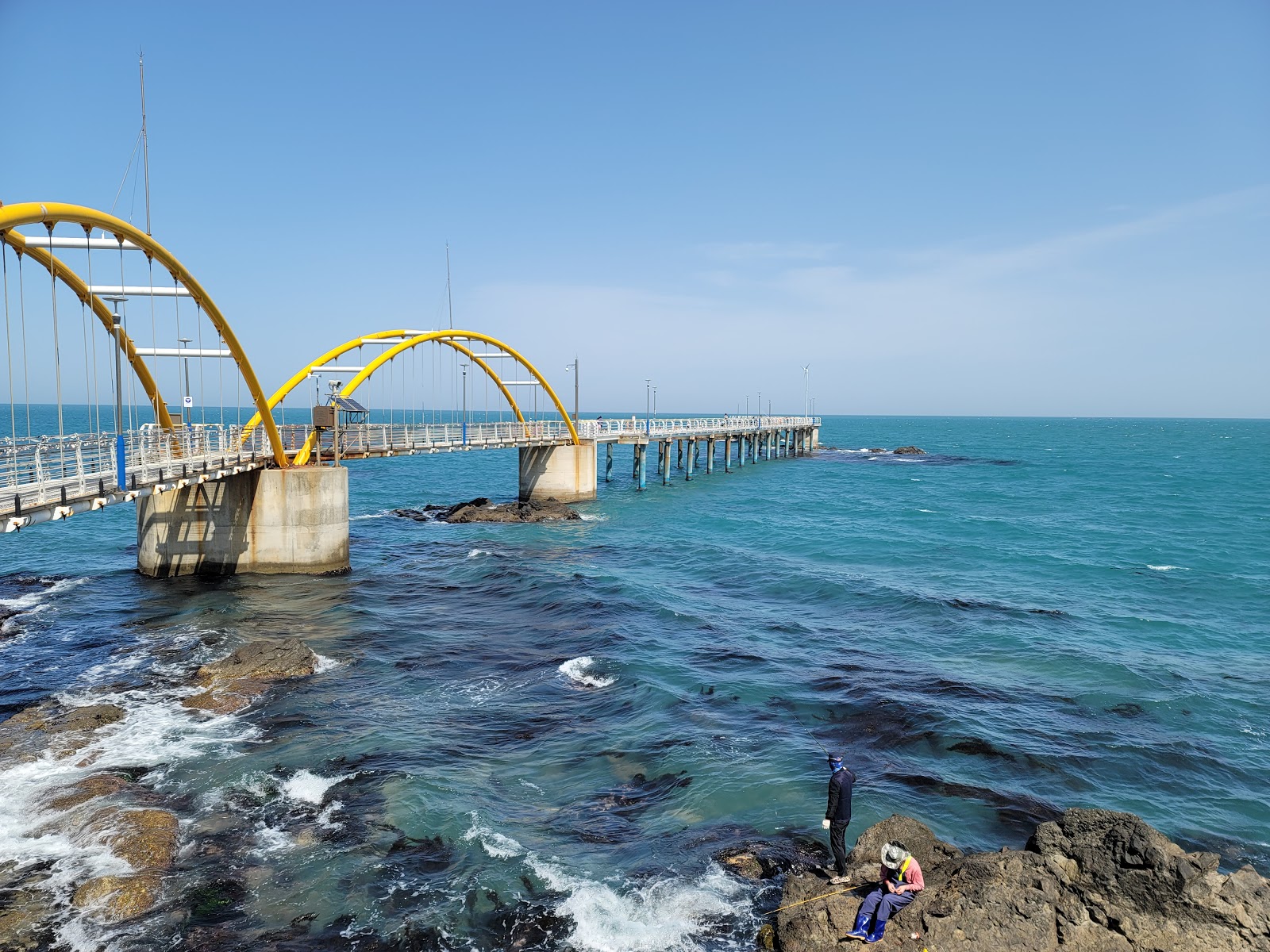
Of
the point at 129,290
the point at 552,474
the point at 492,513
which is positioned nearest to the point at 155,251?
the point at 129,290

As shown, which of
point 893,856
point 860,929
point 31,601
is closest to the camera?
point 860,929

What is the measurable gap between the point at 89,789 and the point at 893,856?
1250cm

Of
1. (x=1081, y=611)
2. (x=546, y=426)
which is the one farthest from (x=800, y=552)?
(x=546, y=426)

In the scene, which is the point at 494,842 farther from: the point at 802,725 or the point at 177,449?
the point at 177,449

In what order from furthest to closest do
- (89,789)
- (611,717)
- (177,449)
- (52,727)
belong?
(177,449)
(611,717)
(52,727)
(89,789)

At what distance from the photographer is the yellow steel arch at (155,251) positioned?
605 inches

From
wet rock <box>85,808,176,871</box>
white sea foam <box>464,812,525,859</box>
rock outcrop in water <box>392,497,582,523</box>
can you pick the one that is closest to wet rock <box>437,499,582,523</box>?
rock outcrop in water <box>392,497,582,523</box>

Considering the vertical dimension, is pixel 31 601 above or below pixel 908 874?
below

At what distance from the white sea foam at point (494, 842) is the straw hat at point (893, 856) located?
17.4 ft

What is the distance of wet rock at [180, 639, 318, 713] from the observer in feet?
57.1

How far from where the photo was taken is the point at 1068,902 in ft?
30.8

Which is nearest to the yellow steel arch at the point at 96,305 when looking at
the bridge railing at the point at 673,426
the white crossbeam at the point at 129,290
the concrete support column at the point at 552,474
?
the white crossbeam at the point at 129,290

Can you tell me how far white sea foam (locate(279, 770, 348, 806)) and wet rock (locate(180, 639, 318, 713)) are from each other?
3.99 m

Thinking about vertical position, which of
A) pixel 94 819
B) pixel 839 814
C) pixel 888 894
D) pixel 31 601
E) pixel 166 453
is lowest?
pixel 94 819
